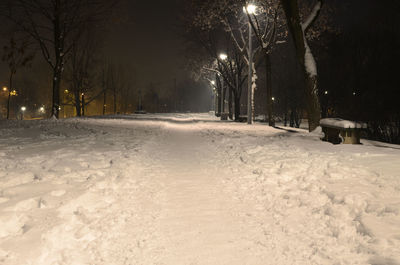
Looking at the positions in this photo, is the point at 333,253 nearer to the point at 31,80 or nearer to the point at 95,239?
the point at 95,239

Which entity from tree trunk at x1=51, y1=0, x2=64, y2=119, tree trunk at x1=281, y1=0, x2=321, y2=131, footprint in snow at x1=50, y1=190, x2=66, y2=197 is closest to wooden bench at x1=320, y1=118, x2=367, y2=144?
tree trunk at x1=281, y1=0, x2=321, y2=131

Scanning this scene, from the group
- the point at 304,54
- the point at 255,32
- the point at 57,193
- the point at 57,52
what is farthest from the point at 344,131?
the point at 57,52

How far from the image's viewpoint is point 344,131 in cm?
1072

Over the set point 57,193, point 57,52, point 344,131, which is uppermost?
point 57,52

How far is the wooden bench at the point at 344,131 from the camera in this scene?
1051 centimetres

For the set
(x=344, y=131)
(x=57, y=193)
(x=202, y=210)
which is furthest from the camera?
(x=344, y=131)

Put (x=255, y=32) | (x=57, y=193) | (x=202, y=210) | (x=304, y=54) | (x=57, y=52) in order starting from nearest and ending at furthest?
(x=202, y=210)
(x=57, y=193)
(x=304, y=54)
(x=255, y=32)
(x=57, y=52)

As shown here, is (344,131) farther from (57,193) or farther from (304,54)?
(57,193)

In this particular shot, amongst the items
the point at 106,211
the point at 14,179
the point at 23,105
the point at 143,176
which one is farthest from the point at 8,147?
the point at 23,105

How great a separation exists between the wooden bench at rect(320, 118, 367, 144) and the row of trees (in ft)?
7.48

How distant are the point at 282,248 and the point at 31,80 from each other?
10248cm

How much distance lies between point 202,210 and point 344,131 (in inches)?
289

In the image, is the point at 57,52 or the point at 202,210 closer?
the point at 202,210

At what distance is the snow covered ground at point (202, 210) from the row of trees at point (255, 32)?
5.64m
